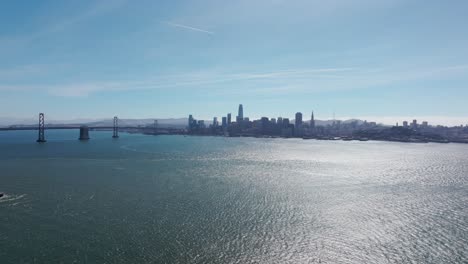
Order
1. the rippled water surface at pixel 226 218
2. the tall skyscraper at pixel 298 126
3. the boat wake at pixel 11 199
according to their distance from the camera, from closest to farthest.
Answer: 1. the rippled water surface at pixel 226 218
2. the boat wake at pixel 11 199
3. the tall skyscraper at pixel 298 126

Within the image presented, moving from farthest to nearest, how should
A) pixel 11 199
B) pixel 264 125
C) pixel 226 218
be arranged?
pixel 264 125
pixel 11 199
pixel 226 218

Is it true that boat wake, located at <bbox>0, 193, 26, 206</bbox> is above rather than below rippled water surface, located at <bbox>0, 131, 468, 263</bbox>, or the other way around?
above

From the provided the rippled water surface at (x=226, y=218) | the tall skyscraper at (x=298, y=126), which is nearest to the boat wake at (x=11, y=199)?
the rippled water surface at (x=226, y=218)

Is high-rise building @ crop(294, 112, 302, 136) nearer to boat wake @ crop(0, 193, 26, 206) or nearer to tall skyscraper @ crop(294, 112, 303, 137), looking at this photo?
tall skyscraper @ crop(294, 112, 303, 137)

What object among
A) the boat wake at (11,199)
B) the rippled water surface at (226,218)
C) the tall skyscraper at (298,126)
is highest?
the tall skyscraper at (298,126)

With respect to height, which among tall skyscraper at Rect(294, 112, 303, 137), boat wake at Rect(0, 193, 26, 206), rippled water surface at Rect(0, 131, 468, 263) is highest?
tall skyscraper at Rect(294, 112, 303, 137)

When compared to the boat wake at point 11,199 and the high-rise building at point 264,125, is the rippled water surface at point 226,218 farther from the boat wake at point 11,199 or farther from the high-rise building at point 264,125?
the high-rise building at point 264,125

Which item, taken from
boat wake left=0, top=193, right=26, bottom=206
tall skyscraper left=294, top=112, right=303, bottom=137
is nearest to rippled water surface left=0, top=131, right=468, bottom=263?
boat wake left=0, top=193, right=26, bottom=206

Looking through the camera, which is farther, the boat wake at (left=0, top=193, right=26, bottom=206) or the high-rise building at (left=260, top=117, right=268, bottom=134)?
the high-rise building at (left=260, top=117, right=268, bottom=134)

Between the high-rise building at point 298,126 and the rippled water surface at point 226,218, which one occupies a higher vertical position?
the high-rise building at point 298,126

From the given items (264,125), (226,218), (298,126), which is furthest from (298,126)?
(226,218)

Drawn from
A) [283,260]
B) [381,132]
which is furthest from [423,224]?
[381,132]

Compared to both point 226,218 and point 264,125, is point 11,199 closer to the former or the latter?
point 226,218

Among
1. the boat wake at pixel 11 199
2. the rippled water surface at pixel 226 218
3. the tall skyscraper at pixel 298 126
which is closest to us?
the rippled water surface at pixel 226 218
